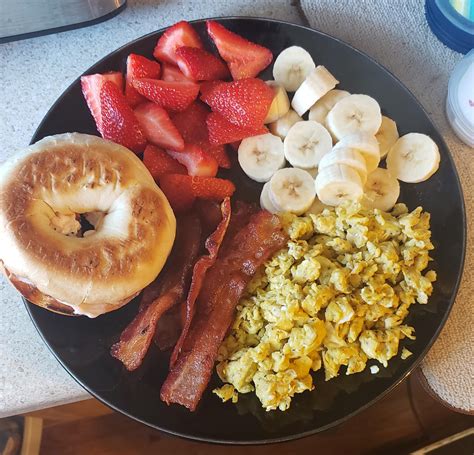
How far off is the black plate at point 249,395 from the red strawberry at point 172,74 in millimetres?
108

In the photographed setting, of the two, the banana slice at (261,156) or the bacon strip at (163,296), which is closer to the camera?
the bacon strip at (163,296)

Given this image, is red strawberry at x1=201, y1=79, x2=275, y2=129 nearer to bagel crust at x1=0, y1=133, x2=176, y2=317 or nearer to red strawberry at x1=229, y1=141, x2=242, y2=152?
red strawberry at x1=229, y1=141, x2=242, y2=152

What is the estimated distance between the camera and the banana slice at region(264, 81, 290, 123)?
1.50 m

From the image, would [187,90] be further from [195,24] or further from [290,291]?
[290,291]

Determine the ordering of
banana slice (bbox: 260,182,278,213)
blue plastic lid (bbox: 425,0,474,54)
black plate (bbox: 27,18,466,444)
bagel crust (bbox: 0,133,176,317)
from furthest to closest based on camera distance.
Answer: blue plastic lid (bbox: 425,0,474,54) → banana slice (bbox: 260,182,278,213) → black plate (bbox: 27,18,466,444) → bagel crust (bbox: 0,133,176,317)

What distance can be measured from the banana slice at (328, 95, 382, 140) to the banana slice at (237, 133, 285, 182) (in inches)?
5.9

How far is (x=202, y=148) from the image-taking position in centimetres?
149

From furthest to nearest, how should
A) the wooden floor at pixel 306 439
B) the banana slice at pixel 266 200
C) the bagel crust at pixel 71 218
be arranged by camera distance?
the wooden floor at pixel 306 439 → the banana slice at pixel 266 200 → the bagel crust at pixel 71 218

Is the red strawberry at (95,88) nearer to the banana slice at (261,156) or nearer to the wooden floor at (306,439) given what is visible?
the banana slice at (261,156)

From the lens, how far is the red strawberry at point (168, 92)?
145 cm

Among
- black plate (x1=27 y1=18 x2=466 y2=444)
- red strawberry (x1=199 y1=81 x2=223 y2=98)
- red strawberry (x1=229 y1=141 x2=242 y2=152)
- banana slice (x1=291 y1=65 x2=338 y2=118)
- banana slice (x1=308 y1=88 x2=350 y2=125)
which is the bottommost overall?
black plate (x1=27 y1=18 x2=466 y2=444)

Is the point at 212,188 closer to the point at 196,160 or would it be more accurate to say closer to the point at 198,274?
the point at 196,160

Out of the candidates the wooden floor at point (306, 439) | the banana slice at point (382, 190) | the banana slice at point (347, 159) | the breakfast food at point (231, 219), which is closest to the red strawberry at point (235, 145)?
the breakfast food at point (231, 219)

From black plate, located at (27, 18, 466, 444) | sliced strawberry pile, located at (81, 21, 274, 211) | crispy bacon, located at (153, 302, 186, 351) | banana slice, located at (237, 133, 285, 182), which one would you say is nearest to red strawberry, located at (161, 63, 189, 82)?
sliced strawberry pile, located at (81, 21, 274, 211)
